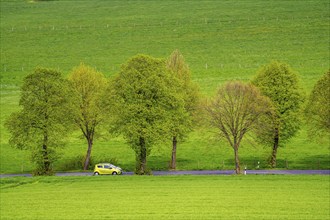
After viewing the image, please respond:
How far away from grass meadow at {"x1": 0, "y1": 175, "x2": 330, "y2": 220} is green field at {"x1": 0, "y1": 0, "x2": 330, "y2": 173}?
24.4 metres

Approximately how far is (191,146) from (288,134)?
17.8 m

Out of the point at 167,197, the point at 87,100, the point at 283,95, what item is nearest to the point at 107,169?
the point at 87,100

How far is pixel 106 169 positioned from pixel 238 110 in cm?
1765

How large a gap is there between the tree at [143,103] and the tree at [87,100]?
4984 mm

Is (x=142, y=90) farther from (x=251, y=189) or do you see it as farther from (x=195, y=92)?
(x=251, y=189)

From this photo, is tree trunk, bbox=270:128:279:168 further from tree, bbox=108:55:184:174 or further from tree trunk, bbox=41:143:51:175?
tree trunk, bbox=41:143:51:175

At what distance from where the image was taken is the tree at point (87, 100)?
74062 millimetres

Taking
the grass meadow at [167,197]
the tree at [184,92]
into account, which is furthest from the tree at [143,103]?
the grass meadow at [167,197]

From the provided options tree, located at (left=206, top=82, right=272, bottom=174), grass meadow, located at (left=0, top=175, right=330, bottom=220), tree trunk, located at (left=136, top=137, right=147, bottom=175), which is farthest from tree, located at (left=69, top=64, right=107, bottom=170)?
tree, located at (left=206, top=82, right=272, bottom=174)

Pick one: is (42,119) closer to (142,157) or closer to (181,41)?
(142,157)

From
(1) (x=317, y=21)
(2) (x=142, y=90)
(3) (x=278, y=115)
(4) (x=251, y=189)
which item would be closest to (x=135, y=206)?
(4) (x=251, y=189)

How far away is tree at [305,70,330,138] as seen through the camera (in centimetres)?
7062

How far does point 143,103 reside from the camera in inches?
2660

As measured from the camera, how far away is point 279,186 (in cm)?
5447
